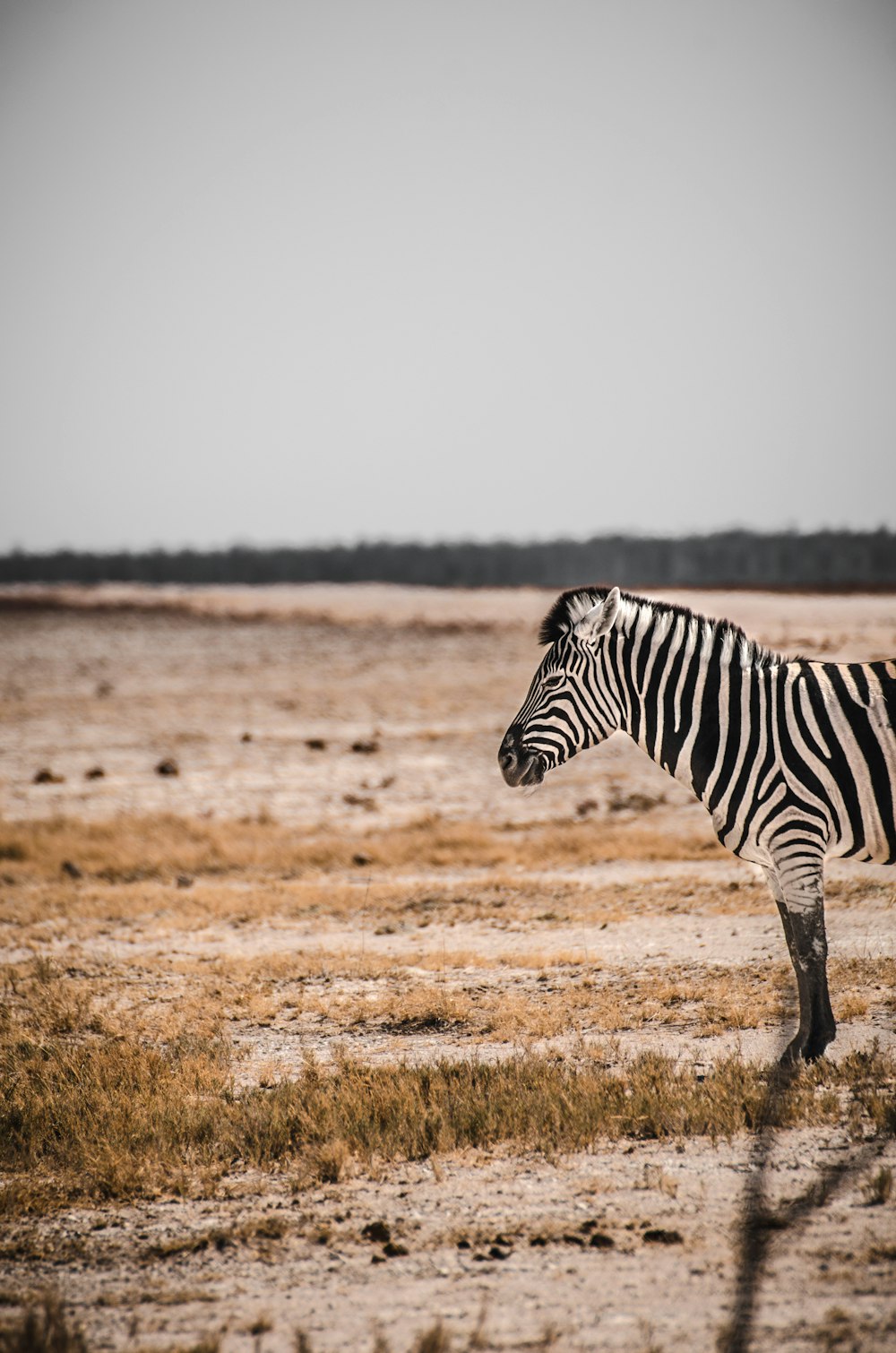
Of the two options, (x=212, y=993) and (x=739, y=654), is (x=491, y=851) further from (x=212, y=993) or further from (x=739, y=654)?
(x=739, y=654)

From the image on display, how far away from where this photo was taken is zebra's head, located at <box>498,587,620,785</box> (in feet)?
21.0

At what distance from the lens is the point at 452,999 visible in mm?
7648

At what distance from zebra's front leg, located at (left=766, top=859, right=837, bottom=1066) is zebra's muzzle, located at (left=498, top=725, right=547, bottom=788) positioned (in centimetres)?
154

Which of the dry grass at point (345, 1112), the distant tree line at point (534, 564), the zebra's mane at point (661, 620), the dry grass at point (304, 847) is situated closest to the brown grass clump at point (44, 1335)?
the dry grass at point (345, 1112)

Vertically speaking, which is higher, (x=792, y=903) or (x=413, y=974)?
(x=792, y=903)

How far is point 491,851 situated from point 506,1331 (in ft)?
31.2

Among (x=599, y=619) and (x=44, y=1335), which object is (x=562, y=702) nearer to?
(x=599, y=619)

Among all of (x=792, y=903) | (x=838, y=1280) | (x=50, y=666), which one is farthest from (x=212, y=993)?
(x=50, y=666)

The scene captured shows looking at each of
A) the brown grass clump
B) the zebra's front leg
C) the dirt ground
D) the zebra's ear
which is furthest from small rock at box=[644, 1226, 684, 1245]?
the zebra's ear

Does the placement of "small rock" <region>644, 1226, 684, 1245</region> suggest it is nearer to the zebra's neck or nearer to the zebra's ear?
the zebra's neck

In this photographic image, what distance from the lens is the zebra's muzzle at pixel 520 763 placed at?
6.38 meters

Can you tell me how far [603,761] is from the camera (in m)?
19.9

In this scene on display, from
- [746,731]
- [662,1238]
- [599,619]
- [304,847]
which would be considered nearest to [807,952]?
[746,731]

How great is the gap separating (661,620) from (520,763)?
4.19 feet
